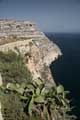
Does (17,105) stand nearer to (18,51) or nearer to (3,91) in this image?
(3,91)

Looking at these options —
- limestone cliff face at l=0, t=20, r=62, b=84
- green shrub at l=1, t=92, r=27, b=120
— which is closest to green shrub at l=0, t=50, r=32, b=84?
limestone cliff face at l=0, t=20, r=62, b=84

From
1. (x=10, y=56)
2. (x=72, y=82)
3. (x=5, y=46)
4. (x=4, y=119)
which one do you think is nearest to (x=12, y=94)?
(x=4, y=119)

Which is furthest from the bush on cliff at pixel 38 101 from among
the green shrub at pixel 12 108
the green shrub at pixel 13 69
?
the green shrub at pixel 13 69

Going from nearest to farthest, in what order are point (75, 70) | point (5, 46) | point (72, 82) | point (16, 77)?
point (16, 77) → point (5, 46) → point (72, 82) → point (75, 70)

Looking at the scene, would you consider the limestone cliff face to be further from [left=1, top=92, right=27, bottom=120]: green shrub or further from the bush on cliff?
[left=1, top=92, right=27, bottom=120]: green shrub

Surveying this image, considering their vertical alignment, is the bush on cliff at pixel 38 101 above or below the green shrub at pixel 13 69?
below

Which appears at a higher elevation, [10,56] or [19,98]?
[10,56]

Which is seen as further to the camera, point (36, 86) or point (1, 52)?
point (1, 52)

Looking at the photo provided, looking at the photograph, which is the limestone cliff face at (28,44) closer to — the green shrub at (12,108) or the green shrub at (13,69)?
the green shrub at (13,69)
